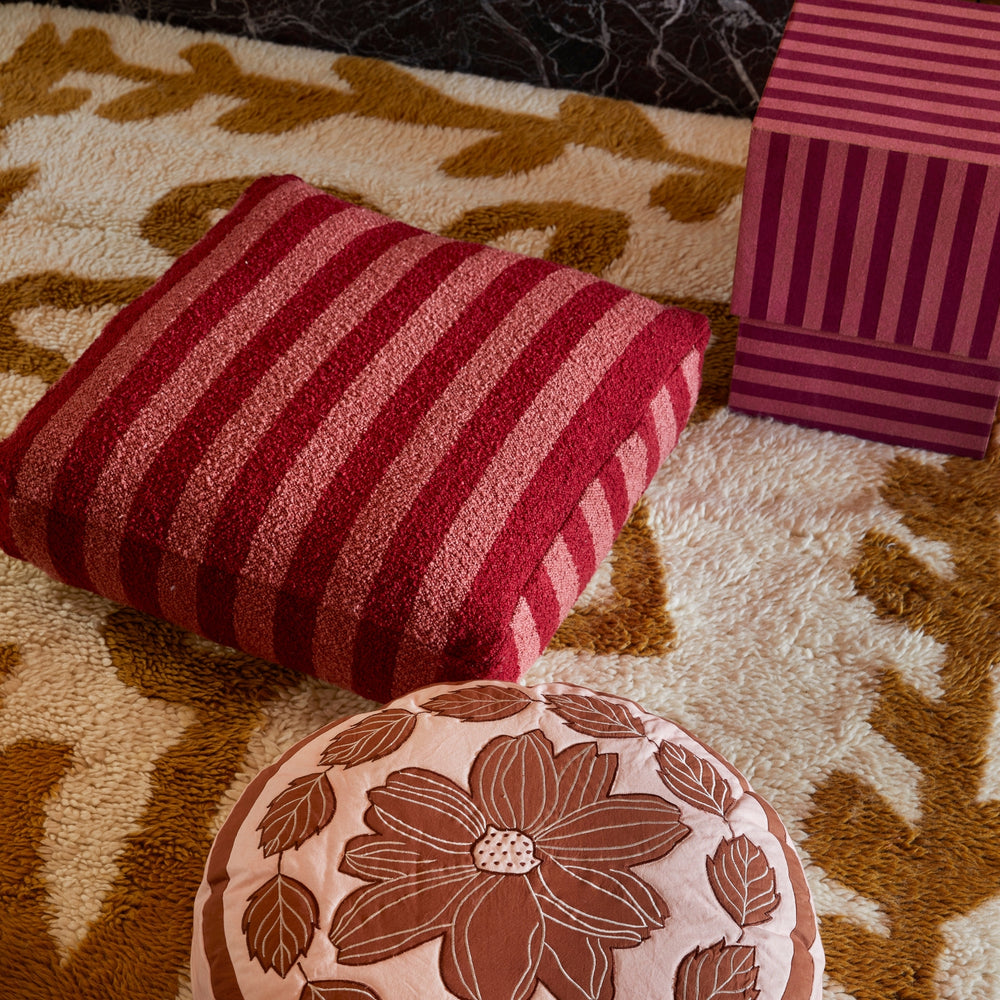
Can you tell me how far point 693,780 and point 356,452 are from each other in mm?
398

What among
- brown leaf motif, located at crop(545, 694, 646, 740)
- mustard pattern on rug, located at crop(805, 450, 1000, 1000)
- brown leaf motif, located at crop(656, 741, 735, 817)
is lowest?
mustard pattern on rug, located at crop(805, 450, 1000, 1000)

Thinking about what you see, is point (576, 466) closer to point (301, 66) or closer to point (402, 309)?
point (402, 309)

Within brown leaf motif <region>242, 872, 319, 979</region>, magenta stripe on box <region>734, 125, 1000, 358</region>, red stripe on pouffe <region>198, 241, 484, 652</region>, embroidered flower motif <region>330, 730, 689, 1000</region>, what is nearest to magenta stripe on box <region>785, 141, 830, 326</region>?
magenta stripe on box <region>734, 125, 1000, 358</region>

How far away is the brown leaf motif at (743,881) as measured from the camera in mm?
761

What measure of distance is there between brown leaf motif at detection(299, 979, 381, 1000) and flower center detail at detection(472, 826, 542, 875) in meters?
0.10

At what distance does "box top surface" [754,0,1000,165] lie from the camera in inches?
45.6

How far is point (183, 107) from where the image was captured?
1854 millimetres

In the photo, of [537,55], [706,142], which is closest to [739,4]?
[706,142]

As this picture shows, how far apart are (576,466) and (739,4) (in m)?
0.97

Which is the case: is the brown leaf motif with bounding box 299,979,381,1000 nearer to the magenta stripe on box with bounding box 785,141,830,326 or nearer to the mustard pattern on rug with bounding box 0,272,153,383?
the magenta stripe on box with bounding box 785,141,830,326

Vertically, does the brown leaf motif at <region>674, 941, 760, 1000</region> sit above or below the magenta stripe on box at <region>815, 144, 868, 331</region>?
below

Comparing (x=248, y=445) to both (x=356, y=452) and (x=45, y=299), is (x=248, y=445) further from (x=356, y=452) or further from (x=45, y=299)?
(x=45, y=299)

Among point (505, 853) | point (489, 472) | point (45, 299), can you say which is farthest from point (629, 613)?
point (45, 299)

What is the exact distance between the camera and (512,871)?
2.48 ft
